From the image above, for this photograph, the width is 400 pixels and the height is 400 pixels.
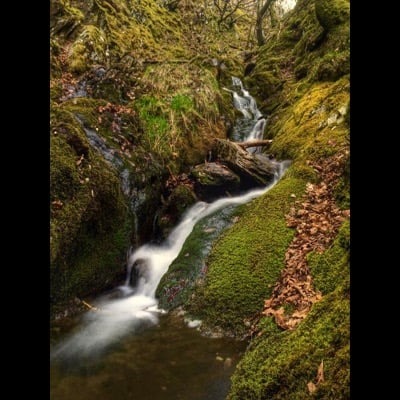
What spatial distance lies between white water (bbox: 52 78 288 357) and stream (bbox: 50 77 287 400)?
1 centimetres

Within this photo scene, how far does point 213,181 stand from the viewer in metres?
8.12

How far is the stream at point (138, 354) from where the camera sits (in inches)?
139

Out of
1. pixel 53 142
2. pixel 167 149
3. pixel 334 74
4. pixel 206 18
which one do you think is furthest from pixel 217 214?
pixel 206 18

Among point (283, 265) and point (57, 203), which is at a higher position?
point (57, 203)

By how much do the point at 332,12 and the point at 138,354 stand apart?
11.6 meters

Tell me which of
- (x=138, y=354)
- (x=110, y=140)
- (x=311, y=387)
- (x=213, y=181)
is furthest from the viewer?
(x=213, y=181)

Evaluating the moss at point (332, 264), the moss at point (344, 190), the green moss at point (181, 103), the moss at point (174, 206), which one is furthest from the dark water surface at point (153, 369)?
the green moss at point (181, 103)

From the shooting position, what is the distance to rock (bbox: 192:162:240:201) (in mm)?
7945

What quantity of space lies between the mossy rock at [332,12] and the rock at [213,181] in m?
6.64

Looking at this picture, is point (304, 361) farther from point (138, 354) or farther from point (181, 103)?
point (181, 103)

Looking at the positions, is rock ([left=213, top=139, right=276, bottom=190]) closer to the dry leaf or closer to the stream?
the stream

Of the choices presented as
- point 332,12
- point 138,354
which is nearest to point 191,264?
point 138,354

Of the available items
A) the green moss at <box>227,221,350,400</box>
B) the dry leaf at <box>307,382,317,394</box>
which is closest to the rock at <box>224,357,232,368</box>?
the green moss at <box>227,221,350,400</box>
